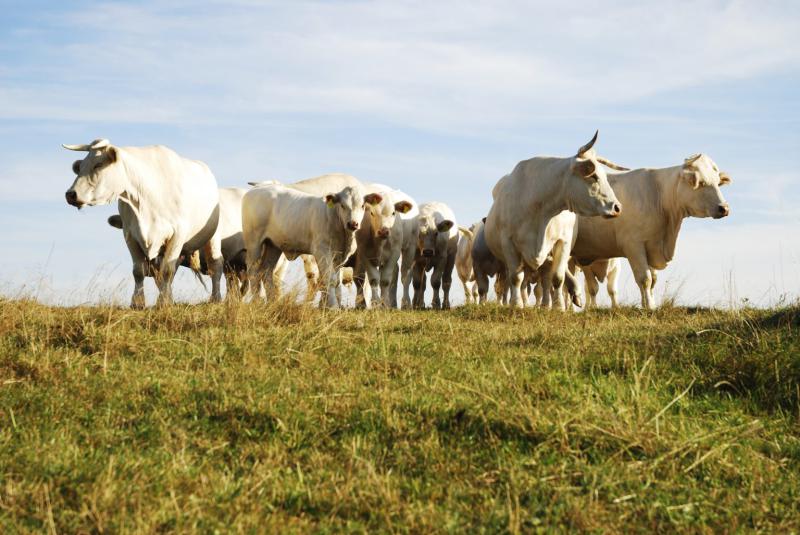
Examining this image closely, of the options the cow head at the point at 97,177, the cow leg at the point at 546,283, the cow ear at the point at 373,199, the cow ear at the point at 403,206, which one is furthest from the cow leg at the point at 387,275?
the cow head at the point at 97,177

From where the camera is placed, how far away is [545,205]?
13914 millimetres

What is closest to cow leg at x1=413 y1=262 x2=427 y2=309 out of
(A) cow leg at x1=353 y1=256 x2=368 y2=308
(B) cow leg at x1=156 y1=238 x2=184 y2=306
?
(A) cow leg at x1=353 y1=256 x2=368 y2=308

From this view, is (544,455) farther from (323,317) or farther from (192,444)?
(323,317)

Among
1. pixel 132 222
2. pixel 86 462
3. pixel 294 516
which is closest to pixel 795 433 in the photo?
pixel 294 516

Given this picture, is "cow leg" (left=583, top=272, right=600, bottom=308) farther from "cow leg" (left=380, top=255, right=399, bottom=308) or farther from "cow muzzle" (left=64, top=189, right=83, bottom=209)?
"cow muzzle" (left=64, top=189, right=83, bottom=209)

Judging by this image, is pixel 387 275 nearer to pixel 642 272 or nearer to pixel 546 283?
pixel 546 283

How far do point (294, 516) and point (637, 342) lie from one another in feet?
15.6

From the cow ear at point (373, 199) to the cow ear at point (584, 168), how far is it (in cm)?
313

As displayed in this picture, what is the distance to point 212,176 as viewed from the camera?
583 inches

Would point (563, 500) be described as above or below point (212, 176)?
below

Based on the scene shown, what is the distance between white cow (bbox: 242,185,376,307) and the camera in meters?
14.2

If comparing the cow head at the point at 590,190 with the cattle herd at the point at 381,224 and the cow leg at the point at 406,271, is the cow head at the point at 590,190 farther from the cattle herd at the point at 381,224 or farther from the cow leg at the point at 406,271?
the cow leg at the point at 406,271

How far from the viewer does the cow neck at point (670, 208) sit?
1614cm

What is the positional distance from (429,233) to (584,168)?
495 centimetres
